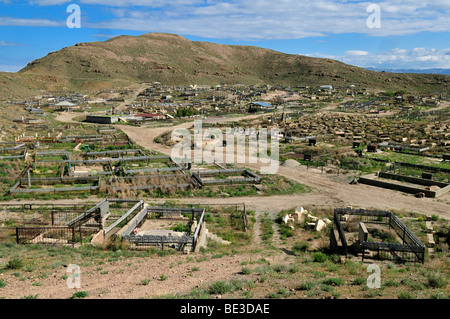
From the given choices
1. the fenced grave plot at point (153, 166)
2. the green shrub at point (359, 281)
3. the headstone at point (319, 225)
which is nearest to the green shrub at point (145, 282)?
the green shrub at point (359, 281)

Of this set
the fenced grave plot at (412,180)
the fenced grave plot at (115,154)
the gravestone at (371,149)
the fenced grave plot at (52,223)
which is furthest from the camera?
the gravestone at (371,149)

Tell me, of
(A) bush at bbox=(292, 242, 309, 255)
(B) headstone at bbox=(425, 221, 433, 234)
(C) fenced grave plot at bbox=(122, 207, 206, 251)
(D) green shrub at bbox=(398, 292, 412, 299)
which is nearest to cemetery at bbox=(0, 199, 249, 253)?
(C) fenced grave plot at bbox=(122, 207, 206, 251)

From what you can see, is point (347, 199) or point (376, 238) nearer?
point (376, 238)

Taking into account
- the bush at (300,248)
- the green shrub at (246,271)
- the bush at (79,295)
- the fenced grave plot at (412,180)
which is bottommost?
the bush at (300,248)

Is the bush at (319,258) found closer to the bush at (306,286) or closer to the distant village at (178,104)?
the bush at (306,286)

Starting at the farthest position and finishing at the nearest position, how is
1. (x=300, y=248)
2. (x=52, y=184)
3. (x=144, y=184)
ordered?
(x=52, y=184) < (x=144, y=184) < (x=300, y=248)
